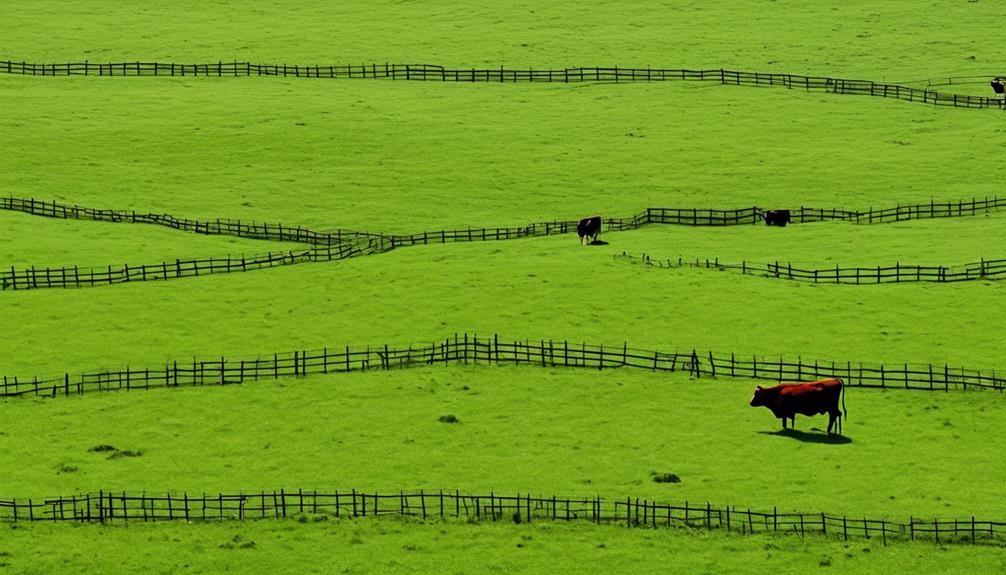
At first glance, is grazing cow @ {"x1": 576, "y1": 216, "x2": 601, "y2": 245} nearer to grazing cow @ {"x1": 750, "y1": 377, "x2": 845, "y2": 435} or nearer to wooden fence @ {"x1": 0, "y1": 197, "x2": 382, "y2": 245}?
wooden fence @ {"x1": 0, "y1": 197, "x2": 382, "y2": 245}

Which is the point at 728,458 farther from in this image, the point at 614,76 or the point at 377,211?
the point at 614,76

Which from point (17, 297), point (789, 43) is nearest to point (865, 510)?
point (17, 297)

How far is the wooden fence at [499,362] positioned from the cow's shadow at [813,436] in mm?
4410

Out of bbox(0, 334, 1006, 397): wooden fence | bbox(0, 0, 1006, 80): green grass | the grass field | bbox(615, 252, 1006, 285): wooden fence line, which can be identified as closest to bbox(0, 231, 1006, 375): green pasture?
the grass field

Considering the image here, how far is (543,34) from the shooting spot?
117 metres

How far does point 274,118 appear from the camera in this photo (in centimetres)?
9619

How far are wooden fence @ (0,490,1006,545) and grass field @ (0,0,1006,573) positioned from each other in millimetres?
610

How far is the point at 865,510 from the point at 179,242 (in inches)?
1531

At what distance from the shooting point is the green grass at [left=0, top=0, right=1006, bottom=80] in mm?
109438

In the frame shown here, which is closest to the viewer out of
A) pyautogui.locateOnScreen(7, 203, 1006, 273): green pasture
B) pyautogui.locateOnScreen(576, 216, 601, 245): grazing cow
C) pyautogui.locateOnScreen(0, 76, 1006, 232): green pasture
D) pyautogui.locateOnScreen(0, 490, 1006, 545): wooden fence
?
pyautogui.locateOnScreen(0, 490, 1006, 545): wooden fence

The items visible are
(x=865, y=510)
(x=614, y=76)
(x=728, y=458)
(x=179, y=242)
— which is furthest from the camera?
(x=614, y=76)

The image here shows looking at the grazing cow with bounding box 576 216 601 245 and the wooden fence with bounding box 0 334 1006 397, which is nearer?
the wooden fence with bounding box 0 334 1006 397

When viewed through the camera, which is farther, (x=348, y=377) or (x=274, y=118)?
(x=274, y=118)

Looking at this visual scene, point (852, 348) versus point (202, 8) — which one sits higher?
point (202, 8)
